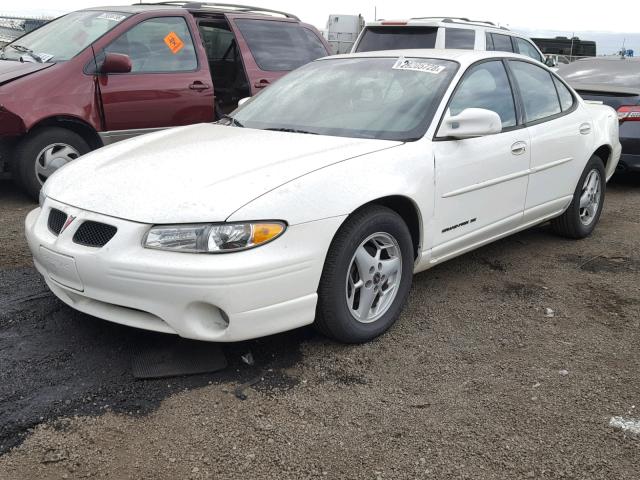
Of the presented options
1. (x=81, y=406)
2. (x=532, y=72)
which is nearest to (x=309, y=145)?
(x=81, y=406)

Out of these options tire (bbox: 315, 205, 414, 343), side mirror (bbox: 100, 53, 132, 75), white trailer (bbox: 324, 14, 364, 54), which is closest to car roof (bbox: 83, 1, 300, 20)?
side mirror (bbox: 100, 53, 132, 75)

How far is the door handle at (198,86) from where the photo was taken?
638 cm

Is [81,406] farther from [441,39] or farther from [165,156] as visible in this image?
[441,39]

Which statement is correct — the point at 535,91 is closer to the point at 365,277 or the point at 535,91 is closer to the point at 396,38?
the point at 365,277

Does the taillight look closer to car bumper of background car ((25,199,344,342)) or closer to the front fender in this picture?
the front fender

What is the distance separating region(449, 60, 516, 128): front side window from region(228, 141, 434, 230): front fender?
54 cm

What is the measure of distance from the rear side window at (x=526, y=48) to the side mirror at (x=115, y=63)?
21.8 ft

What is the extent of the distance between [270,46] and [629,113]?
156 inches

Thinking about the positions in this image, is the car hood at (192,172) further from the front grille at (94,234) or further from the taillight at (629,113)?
the taillight at (629,113)

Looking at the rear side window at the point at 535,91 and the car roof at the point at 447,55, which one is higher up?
the car roof at the point at 447,55

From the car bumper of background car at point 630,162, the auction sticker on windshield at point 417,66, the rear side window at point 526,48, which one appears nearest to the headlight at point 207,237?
the auction sticker on windshield at point 417,66

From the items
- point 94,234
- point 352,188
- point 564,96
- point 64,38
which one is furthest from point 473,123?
point 64,38

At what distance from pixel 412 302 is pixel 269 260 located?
141 centimetres

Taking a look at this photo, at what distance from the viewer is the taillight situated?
7.29 metres
